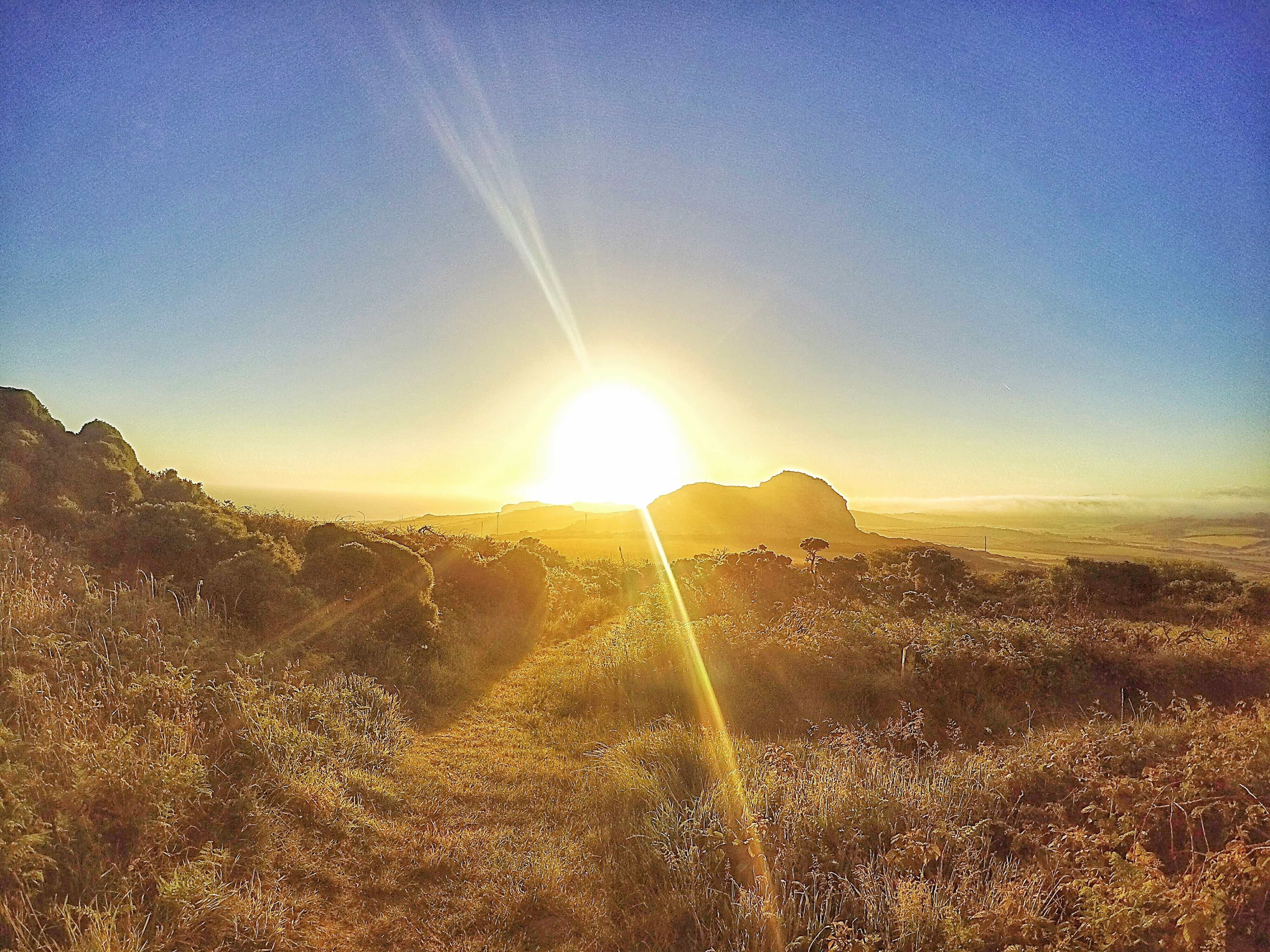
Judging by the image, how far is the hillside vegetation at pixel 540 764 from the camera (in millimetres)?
3826

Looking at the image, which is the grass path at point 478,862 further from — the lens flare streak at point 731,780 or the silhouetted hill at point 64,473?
the silhouetted hill at point 64,473

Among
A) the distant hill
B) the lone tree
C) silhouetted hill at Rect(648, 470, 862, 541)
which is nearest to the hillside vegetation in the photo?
the lone tree

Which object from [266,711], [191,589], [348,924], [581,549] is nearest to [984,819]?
[348,924]

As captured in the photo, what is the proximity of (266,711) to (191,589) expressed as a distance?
3755mm

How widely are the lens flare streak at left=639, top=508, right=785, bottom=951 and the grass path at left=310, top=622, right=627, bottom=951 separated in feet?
3.52

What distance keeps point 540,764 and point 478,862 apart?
6.78 feet

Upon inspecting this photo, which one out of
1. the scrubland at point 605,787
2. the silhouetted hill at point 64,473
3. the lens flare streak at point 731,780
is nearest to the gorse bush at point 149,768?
the scrubland at point 605,787

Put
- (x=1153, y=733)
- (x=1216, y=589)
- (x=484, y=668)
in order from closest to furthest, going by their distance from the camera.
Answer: (x=1153, y=733)
(x=484, y=668)
(x=1216, y=589)

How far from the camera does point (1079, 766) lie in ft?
17.2

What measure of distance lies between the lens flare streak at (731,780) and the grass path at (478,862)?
1.07m

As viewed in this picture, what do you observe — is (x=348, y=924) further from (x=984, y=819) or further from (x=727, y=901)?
(x=984, y=819)

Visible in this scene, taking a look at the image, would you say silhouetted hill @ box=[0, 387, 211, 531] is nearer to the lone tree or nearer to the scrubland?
the scrubland

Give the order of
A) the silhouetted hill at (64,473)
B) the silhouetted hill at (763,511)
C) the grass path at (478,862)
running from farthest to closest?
the silhouetted hill at (763,511)
the silhouetted hill at (64,473)
the grass path at (478,862)

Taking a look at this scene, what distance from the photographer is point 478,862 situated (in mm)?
4902
